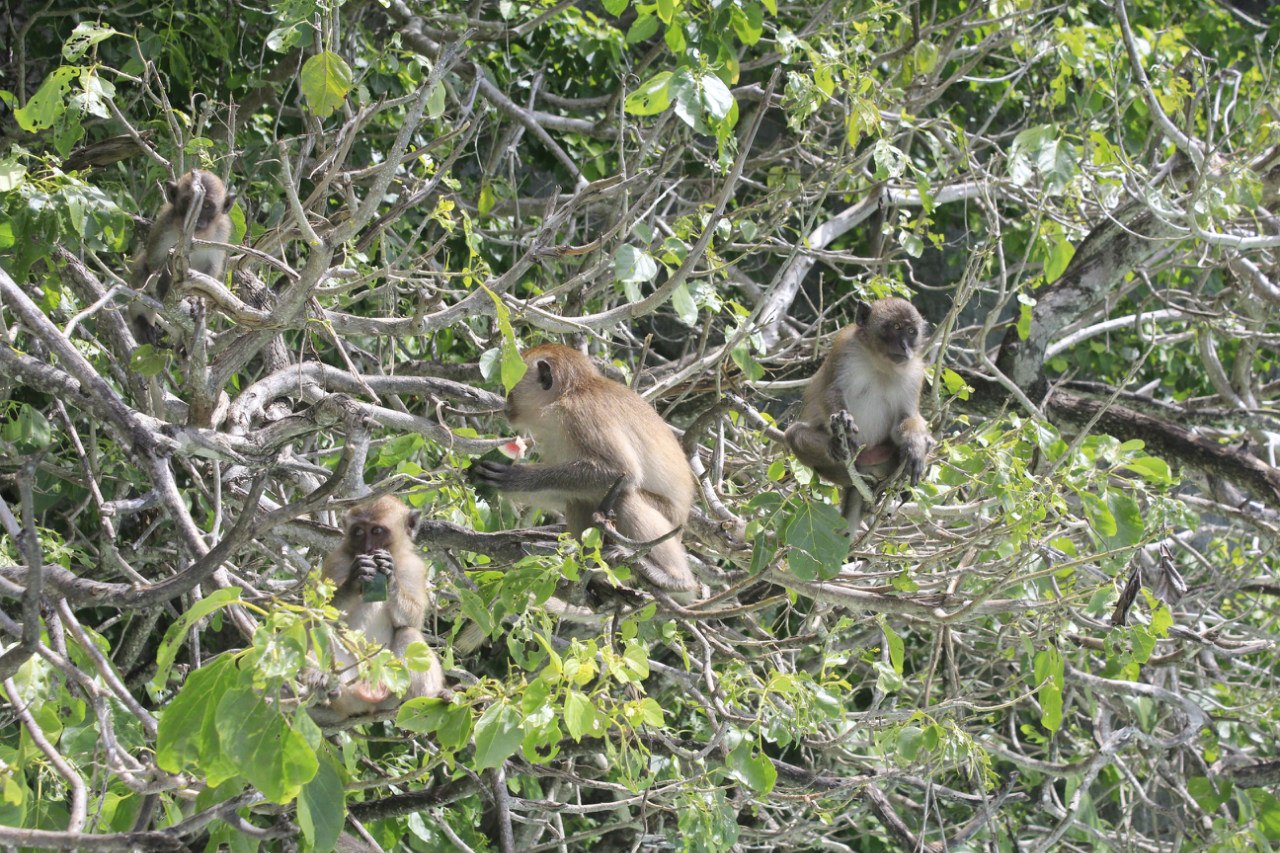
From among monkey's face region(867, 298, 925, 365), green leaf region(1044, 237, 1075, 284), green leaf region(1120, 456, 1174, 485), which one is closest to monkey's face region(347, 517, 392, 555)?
monkey's face region(867, 298, 925, 365)

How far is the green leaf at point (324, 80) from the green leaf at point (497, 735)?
216cm

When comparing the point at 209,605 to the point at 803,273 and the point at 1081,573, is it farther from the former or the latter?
the point at 803,273

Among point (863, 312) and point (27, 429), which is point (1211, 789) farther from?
point (27, 429)

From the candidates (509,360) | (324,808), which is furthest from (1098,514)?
(324,808)

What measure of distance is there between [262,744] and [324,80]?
2350 mm

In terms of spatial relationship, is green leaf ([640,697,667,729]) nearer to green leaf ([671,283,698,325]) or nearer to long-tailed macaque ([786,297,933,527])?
green leaf ([671,283,698,325])

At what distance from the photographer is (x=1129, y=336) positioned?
32.9 feet

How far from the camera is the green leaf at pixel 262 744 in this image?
116 inches

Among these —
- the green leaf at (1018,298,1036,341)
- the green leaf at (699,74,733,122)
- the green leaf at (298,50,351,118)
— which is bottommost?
the green leaf at (1018,298,1036,341)

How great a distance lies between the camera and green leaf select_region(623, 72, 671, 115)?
14.2 feet

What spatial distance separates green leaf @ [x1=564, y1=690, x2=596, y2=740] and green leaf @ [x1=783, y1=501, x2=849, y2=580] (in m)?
1.10

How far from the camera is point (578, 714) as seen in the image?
3564 mm

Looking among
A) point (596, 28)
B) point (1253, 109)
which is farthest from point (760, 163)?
point (1253, 109)

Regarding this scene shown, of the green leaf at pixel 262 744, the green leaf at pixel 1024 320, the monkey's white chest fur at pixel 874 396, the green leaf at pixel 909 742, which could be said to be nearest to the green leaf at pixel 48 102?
the green leaf at pixel 262 744
